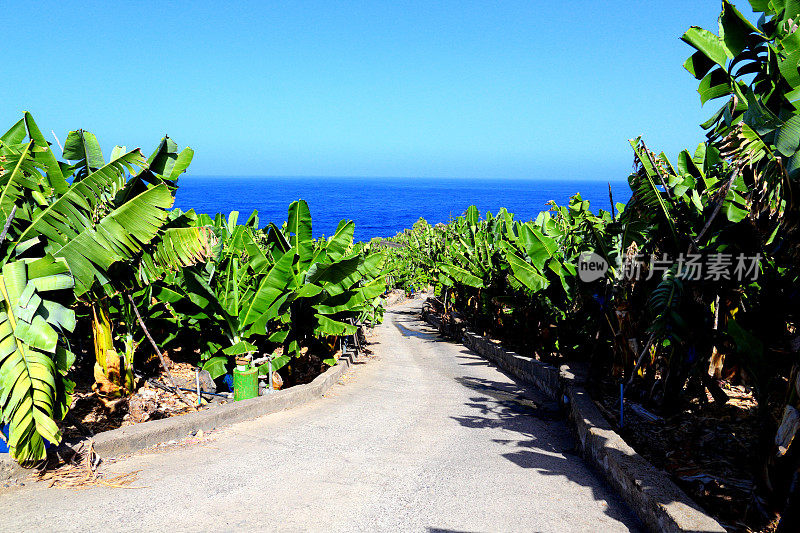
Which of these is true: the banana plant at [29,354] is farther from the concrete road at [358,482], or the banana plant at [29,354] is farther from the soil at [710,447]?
the soil at [710,447]

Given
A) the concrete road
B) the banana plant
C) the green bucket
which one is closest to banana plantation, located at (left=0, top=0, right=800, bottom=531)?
the banana plant

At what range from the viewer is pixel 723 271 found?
568 centimetres

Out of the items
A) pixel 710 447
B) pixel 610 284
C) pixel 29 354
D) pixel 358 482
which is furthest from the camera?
pixel 610 284

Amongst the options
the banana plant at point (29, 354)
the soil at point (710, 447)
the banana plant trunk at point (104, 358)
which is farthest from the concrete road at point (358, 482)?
the banana plant trunk at point (104, 358)

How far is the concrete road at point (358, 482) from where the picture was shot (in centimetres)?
434

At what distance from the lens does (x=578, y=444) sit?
21.2ft

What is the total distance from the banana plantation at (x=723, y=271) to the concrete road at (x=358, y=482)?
113cm

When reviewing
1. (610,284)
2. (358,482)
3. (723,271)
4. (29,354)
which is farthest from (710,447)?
(29,354)

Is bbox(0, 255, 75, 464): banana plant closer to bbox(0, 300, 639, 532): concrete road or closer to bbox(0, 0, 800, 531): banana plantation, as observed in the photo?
bbox(0, 0, 800, 531): banana plantation

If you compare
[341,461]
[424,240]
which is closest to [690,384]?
[341,461]

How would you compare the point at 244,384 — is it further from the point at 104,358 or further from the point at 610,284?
the point at 610,284

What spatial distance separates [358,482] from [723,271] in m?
4.24

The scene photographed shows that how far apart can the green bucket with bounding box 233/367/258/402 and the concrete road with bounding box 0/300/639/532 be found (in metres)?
0.72

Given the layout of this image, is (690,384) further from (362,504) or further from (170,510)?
(170,510)
